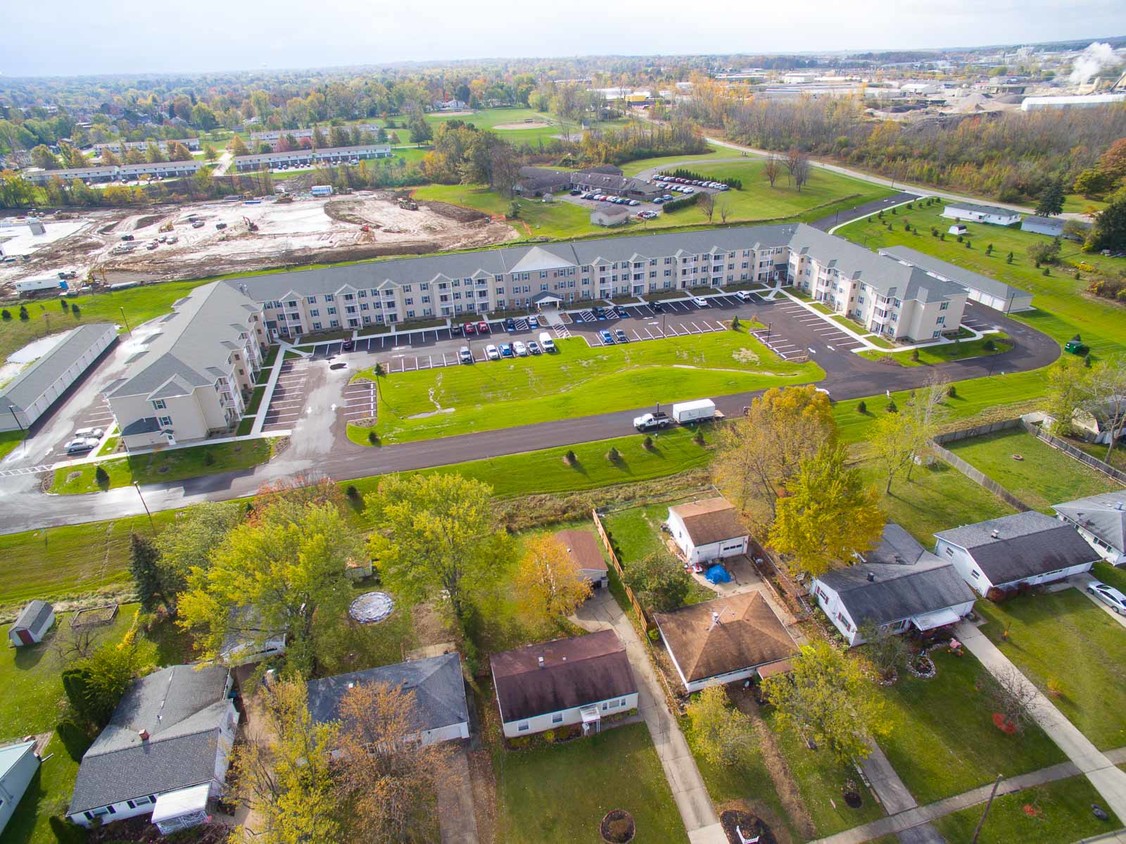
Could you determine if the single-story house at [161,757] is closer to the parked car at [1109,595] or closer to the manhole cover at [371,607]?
the manhole cover at [371,607]

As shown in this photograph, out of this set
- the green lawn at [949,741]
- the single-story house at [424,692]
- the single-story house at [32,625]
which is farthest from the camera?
the single-story house at [32,625]

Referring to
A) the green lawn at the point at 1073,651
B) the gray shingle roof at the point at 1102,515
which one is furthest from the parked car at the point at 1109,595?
the gray shingle roof at the point at 1102,515

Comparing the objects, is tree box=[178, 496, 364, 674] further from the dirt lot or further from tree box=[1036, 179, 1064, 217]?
tree box=[1036, 179, 1064, 217]

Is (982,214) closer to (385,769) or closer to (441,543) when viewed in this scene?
(441,543)

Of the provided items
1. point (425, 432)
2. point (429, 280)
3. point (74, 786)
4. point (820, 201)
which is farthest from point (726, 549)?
point (820, 201)

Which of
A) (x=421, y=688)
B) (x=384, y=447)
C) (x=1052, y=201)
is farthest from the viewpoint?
(x=1052, y=201)

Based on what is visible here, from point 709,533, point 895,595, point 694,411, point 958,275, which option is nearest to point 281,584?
point 709,533
